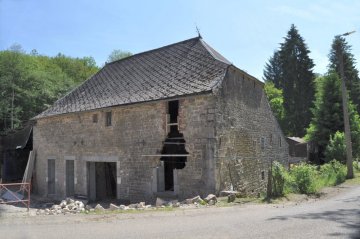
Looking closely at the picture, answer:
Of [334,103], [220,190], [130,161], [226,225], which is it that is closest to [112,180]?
[130,161]

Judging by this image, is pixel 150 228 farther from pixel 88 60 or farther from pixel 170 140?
pixel 88 60

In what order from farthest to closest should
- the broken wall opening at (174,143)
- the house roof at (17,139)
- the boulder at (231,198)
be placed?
1. the house roof at (17,139)
2. the broken wall opening at (174,143)
3. the boulder at (231,198)

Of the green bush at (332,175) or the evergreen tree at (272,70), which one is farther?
the evergreen tree at (272,70)

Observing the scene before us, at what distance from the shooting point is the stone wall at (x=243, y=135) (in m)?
14.5

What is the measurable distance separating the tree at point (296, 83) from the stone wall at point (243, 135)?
23.6m

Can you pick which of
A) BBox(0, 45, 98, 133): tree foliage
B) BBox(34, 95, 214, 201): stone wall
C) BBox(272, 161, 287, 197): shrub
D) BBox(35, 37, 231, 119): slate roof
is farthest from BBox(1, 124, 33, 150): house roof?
BBox(272, 161, 287, 197): shrub

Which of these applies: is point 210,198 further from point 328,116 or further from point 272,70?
point 272,70

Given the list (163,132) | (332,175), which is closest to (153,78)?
(163,132)

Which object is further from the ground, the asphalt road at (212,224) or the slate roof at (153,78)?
the slate roof at (153,78)

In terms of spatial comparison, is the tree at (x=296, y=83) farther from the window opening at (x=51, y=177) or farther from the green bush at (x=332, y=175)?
the window opening at (x=51, y=177)

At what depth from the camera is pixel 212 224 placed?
8.67 m

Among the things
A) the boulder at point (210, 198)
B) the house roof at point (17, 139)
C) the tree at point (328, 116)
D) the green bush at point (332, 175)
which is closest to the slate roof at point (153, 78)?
the boulder at point (210, 198)

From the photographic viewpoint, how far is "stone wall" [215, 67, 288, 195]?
569 inches

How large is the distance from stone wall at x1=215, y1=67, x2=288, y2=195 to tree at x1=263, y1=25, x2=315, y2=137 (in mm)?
23604
